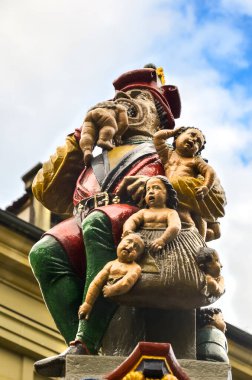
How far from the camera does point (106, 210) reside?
21.7 ft

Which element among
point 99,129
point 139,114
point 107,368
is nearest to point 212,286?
point 107,368

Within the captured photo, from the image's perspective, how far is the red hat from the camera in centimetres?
761

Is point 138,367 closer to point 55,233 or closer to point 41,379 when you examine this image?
point 55,233

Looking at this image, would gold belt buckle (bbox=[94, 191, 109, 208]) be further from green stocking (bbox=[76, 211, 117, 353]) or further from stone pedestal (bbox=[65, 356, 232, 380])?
stone pedestal (bbox=[65, 356, 232, 380])

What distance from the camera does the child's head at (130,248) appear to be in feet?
20.6

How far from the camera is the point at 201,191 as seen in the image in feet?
21.9

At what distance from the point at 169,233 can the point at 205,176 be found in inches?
20.7

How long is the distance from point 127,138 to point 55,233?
31.8 inches

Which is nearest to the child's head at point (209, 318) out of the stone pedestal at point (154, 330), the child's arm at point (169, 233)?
the stone pedestal at point (154, 330)

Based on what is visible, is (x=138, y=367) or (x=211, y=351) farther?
(x=211, y=351)

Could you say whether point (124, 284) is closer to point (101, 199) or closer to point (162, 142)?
point (101, 199)

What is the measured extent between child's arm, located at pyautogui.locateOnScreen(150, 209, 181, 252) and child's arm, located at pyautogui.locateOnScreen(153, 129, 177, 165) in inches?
20.0

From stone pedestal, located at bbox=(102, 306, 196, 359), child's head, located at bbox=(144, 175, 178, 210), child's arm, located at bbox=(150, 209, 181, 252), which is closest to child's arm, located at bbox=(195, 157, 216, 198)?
child's head, located at bbox=(144, 175, 178, 210)

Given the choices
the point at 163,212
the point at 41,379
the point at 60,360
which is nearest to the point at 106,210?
the point at 163,212
